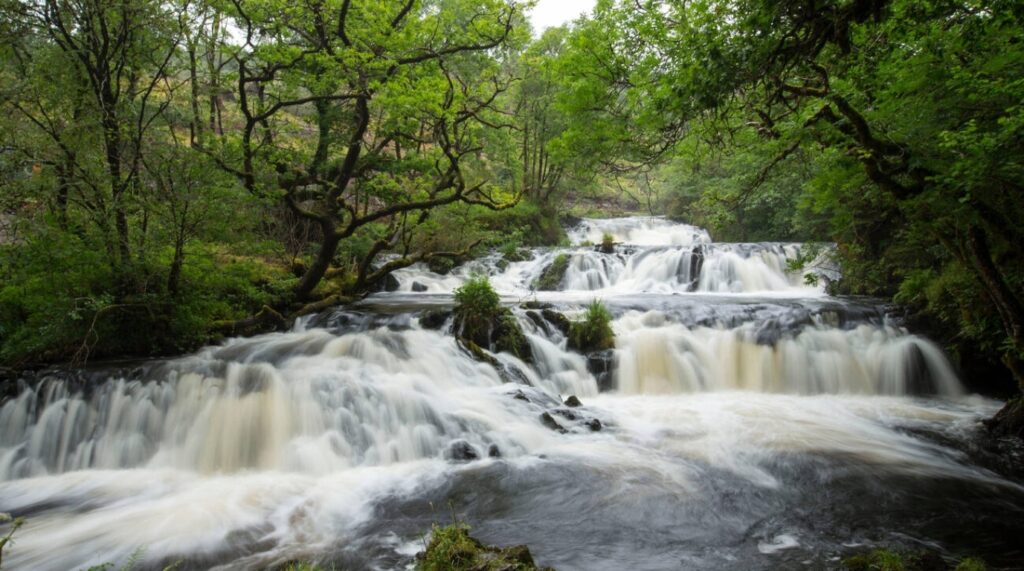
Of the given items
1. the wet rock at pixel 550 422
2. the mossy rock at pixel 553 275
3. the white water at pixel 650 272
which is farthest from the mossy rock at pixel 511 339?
the mossy rock at pixel 553 275

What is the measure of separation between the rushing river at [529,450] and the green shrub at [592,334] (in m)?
0.26

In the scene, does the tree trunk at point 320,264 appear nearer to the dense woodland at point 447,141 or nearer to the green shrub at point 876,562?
the dense woodland at point 447,141

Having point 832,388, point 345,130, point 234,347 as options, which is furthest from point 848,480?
point 345,130

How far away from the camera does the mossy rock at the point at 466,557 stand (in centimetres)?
306

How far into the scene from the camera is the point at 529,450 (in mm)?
6719

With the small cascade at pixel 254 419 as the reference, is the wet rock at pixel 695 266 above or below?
above

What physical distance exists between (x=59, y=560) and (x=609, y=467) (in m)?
5.55

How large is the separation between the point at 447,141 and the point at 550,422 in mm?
6284

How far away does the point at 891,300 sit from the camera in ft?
38.3

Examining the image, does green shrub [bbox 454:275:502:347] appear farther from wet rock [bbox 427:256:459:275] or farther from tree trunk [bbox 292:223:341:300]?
wet rock [bbox 427:256:459:275]

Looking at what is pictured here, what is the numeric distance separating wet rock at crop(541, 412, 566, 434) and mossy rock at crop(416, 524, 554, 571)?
13.1ft

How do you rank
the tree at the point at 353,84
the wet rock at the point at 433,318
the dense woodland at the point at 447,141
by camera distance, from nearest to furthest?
the dense woodland at the point at 447,141 < the tree at the point at 353,84 < the wet rock at the point at 433,318

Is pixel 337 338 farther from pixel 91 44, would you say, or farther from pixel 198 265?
pixel 91 44

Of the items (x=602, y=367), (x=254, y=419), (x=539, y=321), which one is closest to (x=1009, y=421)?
(x=602, y=367)
